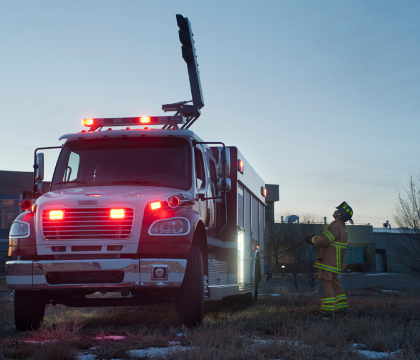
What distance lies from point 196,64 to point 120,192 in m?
4.59

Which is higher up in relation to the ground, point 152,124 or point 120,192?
point 152,124

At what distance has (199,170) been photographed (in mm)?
7898

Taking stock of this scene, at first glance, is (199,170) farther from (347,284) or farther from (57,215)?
(347,284)

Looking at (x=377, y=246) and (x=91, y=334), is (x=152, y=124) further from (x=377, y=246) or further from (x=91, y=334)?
(x=377, y=246)

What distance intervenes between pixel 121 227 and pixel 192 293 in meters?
1.25

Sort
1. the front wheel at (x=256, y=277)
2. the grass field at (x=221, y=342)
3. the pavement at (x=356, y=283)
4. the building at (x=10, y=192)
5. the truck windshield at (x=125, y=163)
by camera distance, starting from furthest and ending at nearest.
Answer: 1. the building at (x=10, y=192)
2. the pavement at (x=356, y=283)
3. the front wheel at (x=256, y=277)
4. the truck windshield at (x=125, y=163)
5. the grass field at (x=221, y=342)

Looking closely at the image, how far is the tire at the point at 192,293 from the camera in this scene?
Answer: 657 centimetres

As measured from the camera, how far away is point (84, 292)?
22.3 ft

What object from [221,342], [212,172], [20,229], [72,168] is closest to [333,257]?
[212,172]

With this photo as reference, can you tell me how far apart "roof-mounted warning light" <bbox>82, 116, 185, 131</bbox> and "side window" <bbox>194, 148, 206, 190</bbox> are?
732mm

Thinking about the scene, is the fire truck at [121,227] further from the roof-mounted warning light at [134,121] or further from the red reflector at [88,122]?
the red reflector at [88,122]

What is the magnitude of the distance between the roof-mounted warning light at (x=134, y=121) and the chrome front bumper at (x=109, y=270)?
2.75 m

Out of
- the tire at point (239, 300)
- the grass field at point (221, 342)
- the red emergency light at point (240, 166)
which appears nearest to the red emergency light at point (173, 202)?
the grass field at point (221, 342)

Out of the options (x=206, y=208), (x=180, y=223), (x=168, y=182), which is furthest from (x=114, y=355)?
(x=206, y=208)
